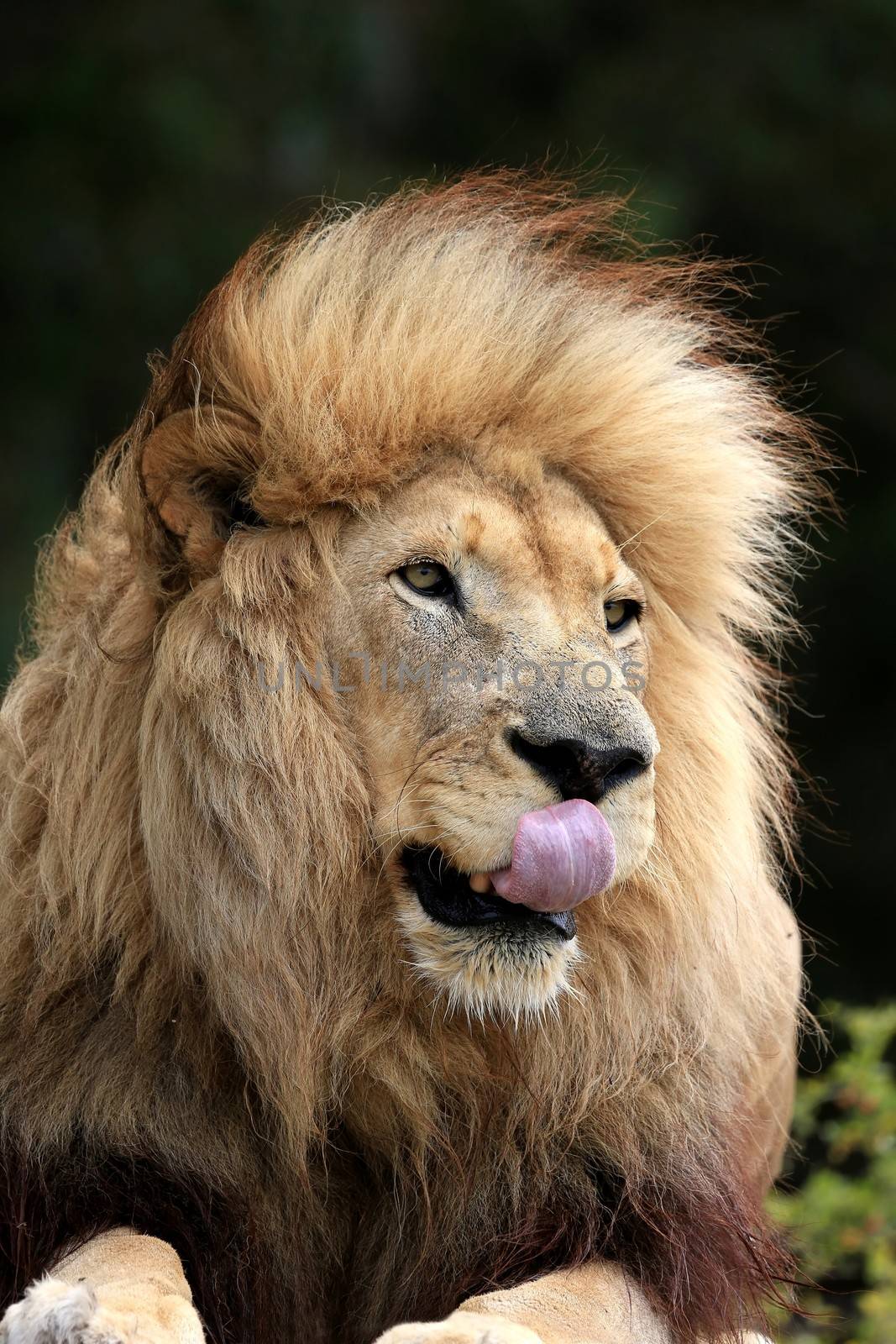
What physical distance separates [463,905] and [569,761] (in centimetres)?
20

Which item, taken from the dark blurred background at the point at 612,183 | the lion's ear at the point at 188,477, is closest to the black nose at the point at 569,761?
the lion's ear at the point at 188,477

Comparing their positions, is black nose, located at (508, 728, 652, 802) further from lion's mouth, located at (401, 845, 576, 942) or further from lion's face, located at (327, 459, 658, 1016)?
lion's mouth, located at (401, 845, 576, 942)

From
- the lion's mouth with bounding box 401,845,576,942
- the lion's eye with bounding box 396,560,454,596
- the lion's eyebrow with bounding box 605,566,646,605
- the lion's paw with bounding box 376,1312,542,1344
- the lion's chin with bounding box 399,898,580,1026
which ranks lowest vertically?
the lion's paw with bounding box 376,1312,542,1344

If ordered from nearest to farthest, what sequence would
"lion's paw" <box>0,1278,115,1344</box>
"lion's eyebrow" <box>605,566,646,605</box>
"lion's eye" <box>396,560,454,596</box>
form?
"lion's paw" <box>0,1278,115,1344</box> → "lion's eye" <box>396,560,454,596</box> → "lion's eyebrow" <box>605,566,646,605</box>

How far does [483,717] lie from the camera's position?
1924 millimetres

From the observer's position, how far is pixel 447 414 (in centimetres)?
214

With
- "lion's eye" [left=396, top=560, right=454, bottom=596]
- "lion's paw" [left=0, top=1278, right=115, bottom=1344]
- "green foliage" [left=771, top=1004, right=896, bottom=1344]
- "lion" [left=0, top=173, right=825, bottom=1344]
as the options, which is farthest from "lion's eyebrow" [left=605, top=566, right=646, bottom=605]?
"green foliage" [left=771, top=1004, right=896, bottom=1344]

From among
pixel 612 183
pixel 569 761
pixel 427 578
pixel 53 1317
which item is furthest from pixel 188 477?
pixel 612 183

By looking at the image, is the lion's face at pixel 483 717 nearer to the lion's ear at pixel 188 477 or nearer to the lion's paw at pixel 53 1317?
the lion's ear at pixel 188 477

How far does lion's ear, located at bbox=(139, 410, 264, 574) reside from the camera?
2.09 m

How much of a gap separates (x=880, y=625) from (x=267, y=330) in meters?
4.56

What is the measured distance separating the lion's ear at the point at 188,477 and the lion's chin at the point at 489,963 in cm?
48

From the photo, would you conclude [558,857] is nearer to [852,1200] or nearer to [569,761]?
[569,761]

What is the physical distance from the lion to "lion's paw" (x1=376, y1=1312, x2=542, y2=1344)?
4.6 inches
